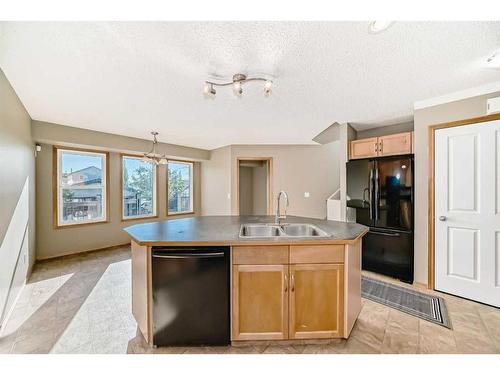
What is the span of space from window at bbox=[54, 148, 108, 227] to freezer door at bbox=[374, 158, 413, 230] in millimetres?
4698

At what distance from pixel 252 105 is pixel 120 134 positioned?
2731 millimetres

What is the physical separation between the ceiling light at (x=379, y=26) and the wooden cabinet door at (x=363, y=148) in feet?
6.62

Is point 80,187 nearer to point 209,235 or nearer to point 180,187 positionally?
point 180,187

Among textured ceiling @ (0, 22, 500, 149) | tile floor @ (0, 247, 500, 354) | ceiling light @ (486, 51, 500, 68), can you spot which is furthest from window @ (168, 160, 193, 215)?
ceiling light @ (486, 51, 500, 68)

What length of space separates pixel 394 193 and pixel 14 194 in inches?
169

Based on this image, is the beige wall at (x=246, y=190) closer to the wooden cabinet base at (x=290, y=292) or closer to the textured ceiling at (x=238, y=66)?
the textured ceiling at (x=238, y=66)

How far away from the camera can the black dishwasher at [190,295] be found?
1583 millimetres

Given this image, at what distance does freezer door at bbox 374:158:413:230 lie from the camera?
2705mm

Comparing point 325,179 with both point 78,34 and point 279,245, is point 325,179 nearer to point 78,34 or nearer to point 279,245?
point 279,245

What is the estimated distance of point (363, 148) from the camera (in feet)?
10.5

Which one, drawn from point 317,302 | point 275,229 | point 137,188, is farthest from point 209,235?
point 137,188

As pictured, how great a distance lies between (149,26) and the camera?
1.33 metres

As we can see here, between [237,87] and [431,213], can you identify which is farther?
[431,213]

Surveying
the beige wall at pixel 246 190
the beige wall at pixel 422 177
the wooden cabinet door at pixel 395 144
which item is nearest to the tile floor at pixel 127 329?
the beige wall at pixel 422 177
